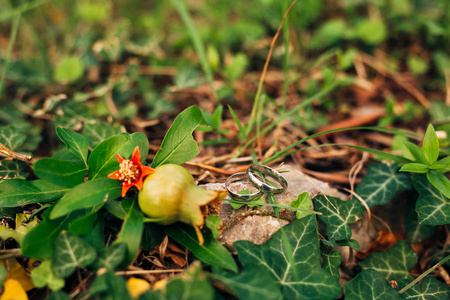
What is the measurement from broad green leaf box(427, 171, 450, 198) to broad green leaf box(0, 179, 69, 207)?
172 cm

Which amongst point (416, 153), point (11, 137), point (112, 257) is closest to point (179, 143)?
point (112, 257)

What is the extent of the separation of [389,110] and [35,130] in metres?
2.69

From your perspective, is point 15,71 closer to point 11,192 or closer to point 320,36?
point 11,192

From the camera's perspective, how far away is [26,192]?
50.6 inches

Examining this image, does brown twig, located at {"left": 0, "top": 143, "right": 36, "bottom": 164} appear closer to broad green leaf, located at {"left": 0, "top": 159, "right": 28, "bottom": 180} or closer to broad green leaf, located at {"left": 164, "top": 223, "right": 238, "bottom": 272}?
broad green leaf, located at {"left": 0, "top": 159, "right": 28, "bottom": 180}

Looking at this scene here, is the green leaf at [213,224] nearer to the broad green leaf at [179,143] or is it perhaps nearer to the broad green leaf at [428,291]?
the broad green leaf at [179,143]

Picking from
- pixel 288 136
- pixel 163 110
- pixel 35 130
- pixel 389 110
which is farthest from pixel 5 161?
pixel 389 110

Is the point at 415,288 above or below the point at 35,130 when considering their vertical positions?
below

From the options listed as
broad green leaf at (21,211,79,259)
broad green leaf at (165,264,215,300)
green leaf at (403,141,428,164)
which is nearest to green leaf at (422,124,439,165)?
green leaf at (403,141,428,164)

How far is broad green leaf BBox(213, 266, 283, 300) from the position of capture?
1.04m

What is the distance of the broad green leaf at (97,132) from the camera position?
171cm

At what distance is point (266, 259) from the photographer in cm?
126

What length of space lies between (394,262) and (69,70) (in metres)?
2.75

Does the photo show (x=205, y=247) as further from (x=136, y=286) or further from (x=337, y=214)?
(x=337, y=214)
